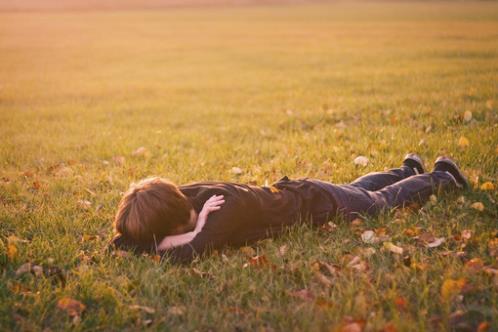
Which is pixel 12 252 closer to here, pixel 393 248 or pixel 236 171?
pixel 236 171

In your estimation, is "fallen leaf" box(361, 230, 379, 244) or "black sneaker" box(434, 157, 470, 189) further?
"black sneaker" box(434, 157, 470, 189)

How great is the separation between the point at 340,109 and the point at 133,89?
5791 mm

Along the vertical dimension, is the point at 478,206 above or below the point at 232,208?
below

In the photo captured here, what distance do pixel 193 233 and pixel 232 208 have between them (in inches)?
12.1

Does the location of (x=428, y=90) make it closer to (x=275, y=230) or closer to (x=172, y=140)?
(x=172, y=140)

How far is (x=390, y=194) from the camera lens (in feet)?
12.8

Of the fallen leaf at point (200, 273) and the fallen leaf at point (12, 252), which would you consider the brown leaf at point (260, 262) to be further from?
the fallen leaf at point (12, 252)

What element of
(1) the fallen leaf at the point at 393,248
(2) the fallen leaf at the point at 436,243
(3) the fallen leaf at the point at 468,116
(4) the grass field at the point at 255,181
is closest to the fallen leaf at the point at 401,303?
(4) the grass field at the point at 255,181

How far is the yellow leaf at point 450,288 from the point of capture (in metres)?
2.66

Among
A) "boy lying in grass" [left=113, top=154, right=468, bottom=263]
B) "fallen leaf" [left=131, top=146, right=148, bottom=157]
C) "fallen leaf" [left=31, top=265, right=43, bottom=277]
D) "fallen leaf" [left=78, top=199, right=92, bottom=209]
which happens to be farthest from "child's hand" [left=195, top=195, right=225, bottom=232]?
"fallen leaf" [left=131, top=146, right=148, bottom=157]

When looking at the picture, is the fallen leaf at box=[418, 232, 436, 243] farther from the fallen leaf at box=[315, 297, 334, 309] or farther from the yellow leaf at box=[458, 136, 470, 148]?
the yellow leaf at box=[458, 136, 470, 148]

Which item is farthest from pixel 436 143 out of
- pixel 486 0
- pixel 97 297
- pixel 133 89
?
pixel 486 0

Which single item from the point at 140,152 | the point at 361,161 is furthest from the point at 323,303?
the point at 140,152

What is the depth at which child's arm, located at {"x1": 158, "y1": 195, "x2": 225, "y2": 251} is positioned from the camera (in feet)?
10.7
